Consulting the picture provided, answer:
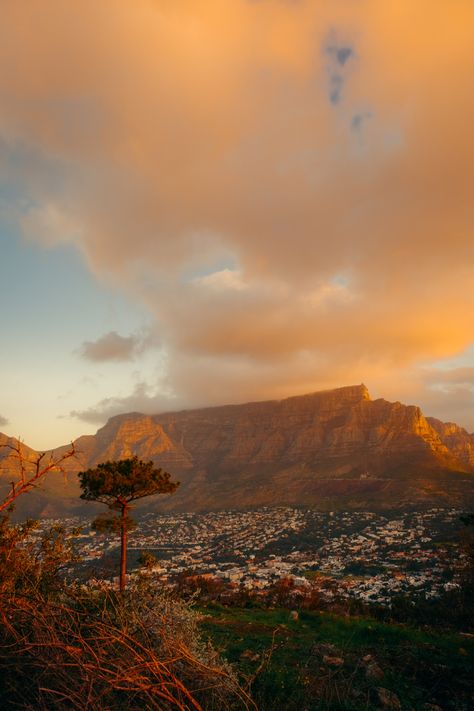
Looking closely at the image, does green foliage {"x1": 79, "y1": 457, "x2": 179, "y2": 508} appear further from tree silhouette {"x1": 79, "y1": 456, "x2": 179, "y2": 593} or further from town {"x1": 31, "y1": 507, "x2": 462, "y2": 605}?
town {"x1": 31, "y1": 507, "x2": 462, "y2": 605}

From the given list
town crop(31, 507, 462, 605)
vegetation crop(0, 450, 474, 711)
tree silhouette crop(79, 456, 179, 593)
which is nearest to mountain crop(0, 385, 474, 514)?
town crop(31, 507, 462, 605)

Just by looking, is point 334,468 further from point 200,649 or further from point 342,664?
point 200,649

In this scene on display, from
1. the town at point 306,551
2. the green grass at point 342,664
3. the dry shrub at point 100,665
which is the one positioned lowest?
the town at point 306,551

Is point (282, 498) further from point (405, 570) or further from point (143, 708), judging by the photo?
point (143, 708)

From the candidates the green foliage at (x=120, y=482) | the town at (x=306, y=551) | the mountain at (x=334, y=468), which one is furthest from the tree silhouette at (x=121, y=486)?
the mountain at (x=334, y=468)

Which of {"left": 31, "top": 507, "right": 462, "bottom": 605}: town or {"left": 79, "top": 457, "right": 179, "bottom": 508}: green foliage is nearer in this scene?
{"left": 79, "top": 457, "right": 179, "bottom": 508}: green foliage

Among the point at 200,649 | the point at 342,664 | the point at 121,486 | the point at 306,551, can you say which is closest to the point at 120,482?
the point at 121,486

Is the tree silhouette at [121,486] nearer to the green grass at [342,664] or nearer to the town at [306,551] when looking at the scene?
the town at [306,551]
